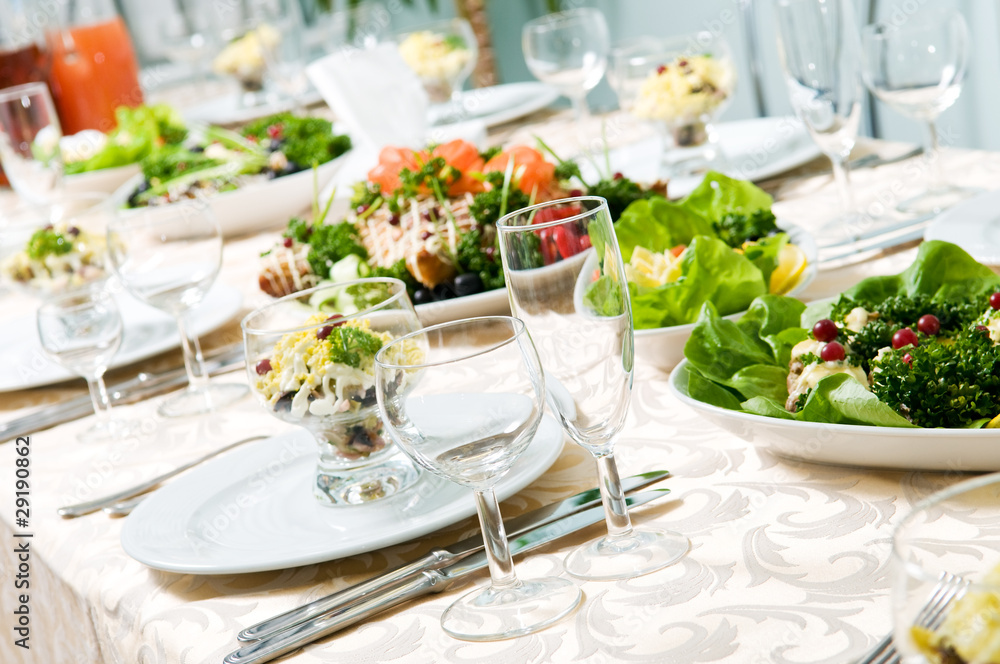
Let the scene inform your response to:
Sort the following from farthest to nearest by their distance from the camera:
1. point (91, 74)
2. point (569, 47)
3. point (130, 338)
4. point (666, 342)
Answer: point (91, 74) → point (569, 47) → point (130, 338) → point (666, 342)

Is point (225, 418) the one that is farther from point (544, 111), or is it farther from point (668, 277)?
point (544, 111)

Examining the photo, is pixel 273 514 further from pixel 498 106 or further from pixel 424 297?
pixel 498 106

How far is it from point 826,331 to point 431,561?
13.3 inches

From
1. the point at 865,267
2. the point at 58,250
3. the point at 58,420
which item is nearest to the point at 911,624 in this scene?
the point at 865,267

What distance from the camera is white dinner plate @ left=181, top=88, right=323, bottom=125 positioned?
317cm

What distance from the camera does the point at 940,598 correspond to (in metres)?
0.32

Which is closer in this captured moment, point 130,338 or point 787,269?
point 787,269

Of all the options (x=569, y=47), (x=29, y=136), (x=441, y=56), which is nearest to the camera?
(x=569, y=47)

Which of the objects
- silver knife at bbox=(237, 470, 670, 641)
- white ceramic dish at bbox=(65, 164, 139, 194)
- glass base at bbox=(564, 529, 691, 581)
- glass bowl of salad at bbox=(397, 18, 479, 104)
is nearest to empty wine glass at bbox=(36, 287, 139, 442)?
silver knife at bbox=(237, 470, 670, 641)

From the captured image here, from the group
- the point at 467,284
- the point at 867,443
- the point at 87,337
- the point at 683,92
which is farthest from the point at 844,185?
the point at 87,337

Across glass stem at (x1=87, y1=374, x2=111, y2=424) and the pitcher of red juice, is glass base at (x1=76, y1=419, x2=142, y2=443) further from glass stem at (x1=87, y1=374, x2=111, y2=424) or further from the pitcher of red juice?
the pitcher of red juice

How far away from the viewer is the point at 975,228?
100 centimetres

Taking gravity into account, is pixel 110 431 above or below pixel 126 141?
below

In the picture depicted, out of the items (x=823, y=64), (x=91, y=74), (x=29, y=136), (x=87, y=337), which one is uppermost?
(x=91, y=74)
